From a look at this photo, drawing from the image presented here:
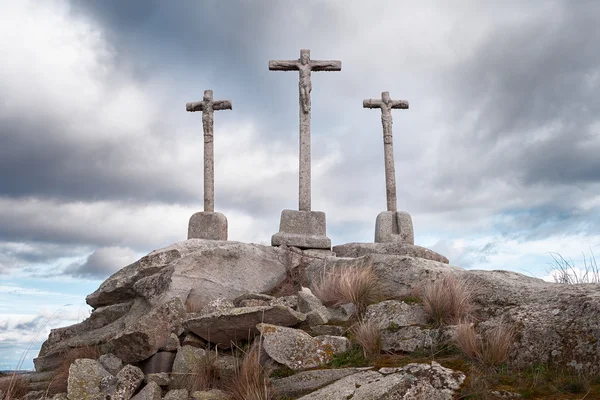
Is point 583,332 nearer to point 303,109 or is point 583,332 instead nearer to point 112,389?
point 112,389

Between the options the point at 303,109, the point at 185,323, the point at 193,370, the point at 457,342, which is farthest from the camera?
the point at 303,109

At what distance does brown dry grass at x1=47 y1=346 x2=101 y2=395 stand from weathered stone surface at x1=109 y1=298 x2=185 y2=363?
76cm

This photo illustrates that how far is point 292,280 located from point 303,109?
6.01 m

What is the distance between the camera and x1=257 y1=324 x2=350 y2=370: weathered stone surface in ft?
18.9

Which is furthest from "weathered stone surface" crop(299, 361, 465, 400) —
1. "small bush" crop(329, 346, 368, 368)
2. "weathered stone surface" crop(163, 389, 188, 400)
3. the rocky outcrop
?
"weathered stone surface" crop(163, 389, 188, 400)

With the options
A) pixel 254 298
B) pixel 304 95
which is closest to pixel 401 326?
pixel 254 298

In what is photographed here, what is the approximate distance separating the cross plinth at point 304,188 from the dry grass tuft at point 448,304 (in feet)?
20.7

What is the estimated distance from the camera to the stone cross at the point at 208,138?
48.1 ft

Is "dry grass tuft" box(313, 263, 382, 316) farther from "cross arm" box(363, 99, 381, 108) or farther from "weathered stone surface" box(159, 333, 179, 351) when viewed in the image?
"cross arm" box(363, 99, 381, 108)

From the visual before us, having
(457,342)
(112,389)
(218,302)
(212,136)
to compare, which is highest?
(212,136)

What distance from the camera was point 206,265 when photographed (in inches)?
357

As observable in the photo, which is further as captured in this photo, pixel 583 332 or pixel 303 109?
pixel 303 109

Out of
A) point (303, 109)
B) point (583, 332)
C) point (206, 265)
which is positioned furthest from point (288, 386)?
point (303, 109)

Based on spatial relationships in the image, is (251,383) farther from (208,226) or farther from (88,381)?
(208,226)
